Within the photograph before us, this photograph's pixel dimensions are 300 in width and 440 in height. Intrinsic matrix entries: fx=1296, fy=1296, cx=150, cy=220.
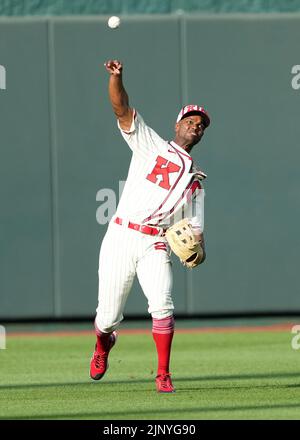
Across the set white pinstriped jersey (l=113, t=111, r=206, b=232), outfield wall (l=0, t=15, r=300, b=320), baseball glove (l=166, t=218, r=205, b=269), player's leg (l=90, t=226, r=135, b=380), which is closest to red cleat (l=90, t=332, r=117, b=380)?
player's leg (l=90, t=226, r=135, b=380)

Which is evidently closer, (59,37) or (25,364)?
(25,364)

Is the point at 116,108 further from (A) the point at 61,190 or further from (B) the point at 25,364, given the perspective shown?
(A) the point at 61,190

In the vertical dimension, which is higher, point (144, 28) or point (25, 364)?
point (144, 28)

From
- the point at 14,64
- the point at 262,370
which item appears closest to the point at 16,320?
the point at 14,64

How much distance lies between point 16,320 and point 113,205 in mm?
1608

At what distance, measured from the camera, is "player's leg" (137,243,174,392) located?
806cm

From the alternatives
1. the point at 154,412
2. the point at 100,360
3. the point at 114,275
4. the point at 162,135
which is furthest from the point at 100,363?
the point at 162,135

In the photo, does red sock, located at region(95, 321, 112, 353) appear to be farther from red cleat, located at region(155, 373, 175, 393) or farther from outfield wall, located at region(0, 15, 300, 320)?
outfield wall, located at region(0, 15, 300, 320)

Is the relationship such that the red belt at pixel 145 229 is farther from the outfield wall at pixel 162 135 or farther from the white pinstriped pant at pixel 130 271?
the outfield wall at pixel 162 135

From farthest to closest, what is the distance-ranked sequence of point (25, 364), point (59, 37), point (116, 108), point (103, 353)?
1. point (59, 37)
2. point (25, 364)
3. point (103, 353)
4. point (116, 108)

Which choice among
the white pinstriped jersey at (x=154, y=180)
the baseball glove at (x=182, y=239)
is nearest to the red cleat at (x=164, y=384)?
the baseball glove at (x=182, y=239)

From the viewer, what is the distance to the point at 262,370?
31.7 feet

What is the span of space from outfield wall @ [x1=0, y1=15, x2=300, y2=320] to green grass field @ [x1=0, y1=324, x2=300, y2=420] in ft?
3.00

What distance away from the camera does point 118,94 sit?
7910mm
